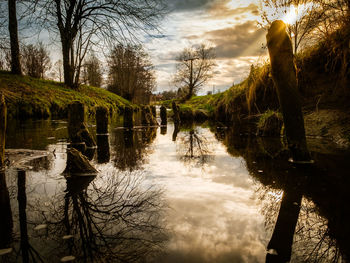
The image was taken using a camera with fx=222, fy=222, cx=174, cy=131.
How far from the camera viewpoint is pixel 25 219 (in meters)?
1.79

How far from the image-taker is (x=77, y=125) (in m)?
5.32

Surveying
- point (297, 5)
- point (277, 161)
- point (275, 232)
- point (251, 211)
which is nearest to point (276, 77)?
point (277, 161)

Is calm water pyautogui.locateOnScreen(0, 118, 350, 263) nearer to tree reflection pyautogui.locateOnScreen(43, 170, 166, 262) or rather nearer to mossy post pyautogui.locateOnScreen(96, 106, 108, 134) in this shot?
tree reflection pyautogui.locateOnScreen(43, 170, 166, 262)

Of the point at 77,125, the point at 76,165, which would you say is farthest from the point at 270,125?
the point at 76,165

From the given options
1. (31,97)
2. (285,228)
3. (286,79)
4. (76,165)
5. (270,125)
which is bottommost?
(285,228)

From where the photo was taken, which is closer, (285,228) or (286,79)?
(285,228)

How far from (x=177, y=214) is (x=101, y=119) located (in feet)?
21.8

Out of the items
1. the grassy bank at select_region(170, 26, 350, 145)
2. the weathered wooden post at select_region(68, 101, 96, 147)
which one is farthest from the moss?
the weathered wooden post at select_region(68, 101, 96, 147)

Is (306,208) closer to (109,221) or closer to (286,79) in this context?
(109,221)

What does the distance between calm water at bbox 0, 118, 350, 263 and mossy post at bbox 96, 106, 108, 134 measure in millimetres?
4086

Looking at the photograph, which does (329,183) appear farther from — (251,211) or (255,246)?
(255,246)

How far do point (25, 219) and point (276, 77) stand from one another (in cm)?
367

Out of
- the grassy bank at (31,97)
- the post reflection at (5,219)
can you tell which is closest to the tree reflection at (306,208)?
the post reflection at (5,219)

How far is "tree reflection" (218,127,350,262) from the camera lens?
57.5 inches
